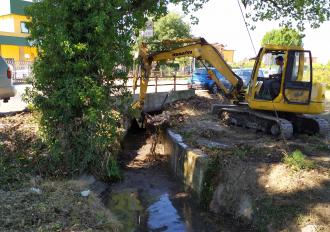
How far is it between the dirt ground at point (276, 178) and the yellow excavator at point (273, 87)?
2.41 ft

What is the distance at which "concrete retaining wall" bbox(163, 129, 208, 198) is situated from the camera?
9102mm

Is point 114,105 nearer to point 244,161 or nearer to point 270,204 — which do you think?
point 244,161

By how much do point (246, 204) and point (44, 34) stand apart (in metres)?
5.48

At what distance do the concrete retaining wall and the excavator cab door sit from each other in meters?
3.55

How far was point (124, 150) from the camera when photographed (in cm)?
1319

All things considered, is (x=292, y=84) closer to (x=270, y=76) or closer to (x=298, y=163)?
(x=270, y=76)

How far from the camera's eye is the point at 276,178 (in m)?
7.79

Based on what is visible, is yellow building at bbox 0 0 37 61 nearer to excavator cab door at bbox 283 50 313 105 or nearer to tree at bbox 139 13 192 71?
tree at bbox 139 13 192 71

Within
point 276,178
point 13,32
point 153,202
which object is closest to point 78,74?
point 153,202

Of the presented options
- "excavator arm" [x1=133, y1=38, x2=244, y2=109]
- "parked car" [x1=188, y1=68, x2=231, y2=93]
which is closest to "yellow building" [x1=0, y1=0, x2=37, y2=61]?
"parked car" [x1=188, y1=68, x2=231, y2=93]

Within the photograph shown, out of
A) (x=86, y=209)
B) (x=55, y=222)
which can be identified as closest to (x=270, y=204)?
(x=86, y=209)

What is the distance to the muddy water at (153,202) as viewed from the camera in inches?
308

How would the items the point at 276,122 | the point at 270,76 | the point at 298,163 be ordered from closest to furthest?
1. the point at 298,163
2. the point at 276,122
3. the point at 270,76

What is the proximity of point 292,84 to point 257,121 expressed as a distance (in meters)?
1.75
